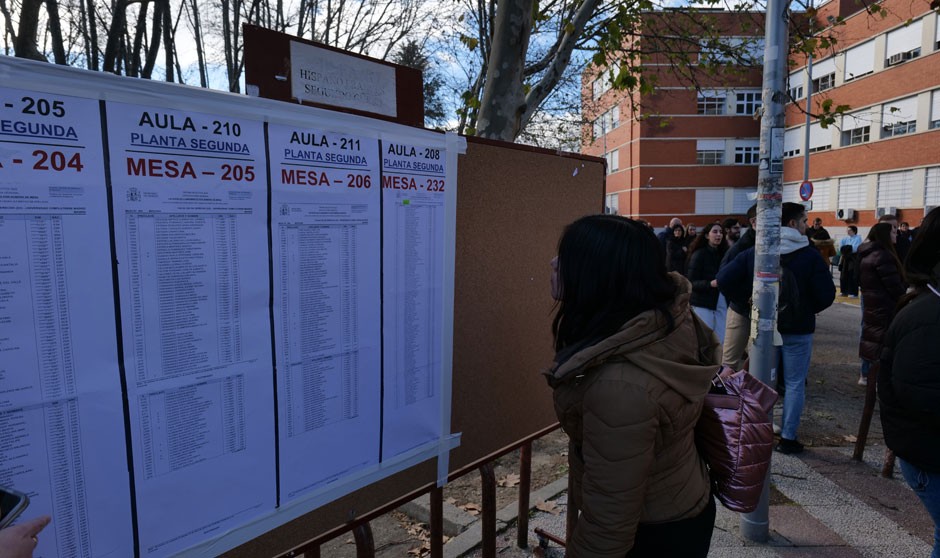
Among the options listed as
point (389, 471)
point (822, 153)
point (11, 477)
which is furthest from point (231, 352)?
point (822, 153)

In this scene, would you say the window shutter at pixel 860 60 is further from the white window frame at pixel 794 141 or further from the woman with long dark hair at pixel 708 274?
the woman with long dark hair at pixel 708 274

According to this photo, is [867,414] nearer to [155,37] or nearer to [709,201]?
[155,37]

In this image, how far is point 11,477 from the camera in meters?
1.20

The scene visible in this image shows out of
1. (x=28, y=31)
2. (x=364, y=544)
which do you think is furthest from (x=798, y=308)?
(x=28, y=31)

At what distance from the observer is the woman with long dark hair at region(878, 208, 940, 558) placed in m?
2.06

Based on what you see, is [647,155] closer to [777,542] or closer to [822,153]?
[822,153]

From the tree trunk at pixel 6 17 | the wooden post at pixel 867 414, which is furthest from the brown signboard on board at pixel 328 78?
the tree trunk at pixel 6 17

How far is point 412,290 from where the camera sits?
6.66 ft

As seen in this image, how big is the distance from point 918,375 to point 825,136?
116 feet

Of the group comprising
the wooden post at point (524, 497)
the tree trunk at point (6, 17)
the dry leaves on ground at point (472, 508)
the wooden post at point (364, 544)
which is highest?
the tree trunk at point (6, 17)

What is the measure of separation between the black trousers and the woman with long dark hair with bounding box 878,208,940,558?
97cm

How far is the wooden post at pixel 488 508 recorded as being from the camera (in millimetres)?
2479

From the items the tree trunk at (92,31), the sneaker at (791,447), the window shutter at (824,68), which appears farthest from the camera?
the window shutter at (824,68)

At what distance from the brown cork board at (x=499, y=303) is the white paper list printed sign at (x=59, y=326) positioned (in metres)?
0.72
